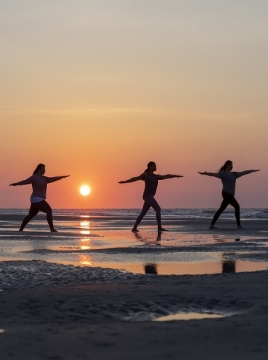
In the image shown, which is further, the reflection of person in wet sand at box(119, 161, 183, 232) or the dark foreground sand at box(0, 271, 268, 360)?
the reflection of person in wet sand at box(119, 161, 183, 232)

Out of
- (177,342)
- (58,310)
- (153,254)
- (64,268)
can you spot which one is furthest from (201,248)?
(177,342)

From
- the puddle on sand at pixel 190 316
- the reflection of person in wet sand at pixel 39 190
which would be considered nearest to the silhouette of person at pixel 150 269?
the puddle on sand at pixel 190 316

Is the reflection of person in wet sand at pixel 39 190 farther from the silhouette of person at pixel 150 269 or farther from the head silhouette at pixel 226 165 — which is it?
the silhouette of person at pixel 150 269

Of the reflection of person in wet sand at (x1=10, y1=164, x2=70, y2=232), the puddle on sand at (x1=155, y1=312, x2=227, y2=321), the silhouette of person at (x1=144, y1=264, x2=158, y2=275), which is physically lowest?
the puddle on sand at (x1=155, y1=312, x2=227, y2=321)

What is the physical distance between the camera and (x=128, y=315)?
5.80 metres

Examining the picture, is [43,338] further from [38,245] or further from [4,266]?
[38,245]

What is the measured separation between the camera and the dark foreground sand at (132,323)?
14.5 ft

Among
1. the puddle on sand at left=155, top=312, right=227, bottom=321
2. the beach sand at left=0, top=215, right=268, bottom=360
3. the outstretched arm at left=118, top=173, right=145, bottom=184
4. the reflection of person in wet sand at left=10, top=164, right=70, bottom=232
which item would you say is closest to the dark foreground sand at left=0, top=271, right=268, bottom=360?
the beach sand at left=0, top=215, right=268, bottom=360

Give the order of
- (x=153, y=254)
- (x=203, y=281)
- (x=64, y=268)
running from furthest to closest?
(x=153, y=254) < (x=64, y=268) < (x=203, y=281)

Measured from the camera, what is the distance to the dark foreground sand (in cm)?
443

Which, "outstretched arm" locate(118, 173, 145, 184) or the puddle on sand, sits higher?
"outstretched arm" locate(118, 173, 145, 184)

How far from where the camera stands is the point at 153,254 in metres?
12.6

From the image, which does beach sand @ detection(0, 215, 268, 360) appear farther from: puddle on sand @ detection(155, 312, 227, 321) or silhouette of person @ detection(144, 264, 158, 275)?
silhouette of person @ detection(144, 264, 158, 275)

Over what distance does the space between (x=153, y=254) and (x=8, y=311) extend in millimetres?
6905
